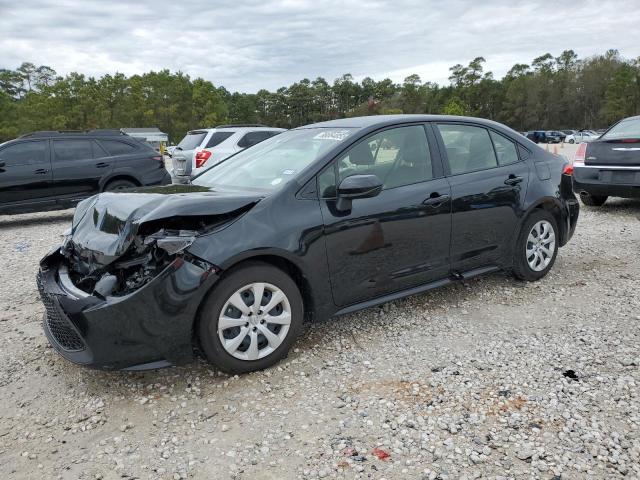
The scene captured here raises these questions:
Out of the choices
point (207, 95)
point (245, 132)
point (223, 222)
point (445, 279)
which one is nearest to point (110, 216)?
point (223, 222)

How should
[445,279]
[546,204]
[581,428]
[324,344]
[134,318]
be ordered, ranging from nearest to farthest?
[581,428] < [134,318] < [324,344] < [445,279] < [546,204]

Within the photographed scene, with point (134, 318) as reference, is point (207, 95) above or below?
above

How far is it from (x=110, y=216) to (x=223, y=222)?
2.72ft

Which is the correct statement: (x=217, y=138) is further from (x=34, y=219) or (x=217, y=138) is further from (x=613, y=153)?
(x=613, y=153)

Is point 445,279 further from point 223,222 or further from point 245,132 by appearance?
point 245,132

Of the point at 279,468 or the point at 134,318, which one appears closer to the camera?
the point at 279,468

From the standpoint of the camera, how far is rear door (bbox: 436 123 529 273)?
13.8 ft

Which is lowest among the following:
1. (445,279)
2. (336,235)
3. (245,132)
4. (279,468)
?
(279,468)

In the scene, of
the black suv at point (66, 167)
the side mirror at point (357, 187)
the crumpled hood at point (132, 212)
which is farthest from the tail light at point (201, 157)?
the side mirror at point (357, 187)

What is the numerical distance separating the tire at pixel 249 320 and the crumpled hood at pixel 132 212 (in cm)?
42

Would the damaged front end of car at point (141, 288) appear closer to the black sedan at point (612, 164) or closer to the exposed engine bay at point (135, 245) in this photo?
the exposed engine bay at point (135, 245)

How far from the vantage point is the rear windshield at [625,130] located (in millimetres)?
7906

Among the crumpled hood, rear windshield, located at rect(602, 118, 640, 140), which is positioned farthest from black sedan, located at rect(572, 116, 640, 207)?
the crumpled hood

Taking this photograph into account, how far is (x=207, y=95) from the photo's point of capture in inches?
2867
